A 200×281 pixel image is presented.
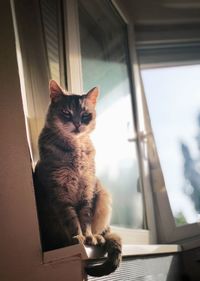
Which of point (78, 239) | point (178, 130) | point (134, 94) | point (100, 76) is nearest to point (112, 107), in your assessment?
point (100, 76)

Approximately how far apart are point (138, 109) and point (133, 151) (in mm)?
243

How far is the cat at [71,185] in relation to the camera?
91cm

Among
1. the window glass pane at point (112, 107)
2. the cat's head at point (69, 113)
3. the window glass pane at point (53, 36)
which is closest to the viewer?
the cat's head at point (69, 113)

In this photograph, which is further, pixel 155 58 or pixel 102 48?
pixel 155 58

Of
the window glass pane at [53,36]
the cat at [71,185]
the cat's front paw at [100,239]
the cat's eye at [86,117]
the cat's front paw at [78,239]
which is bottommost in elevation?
the cat's front paw at [100,239]

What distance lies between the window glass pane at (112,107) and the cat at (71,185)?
0.30 metres

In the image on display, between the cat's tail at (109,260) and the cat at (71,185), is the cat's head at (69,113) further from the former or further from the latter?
the cat's tail at (109,260)

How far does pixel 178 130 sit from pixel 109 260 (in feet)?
3.90

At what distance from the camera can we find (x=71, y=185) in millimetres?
970

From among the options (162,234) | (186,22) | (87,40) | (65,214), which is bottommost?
(162,234)

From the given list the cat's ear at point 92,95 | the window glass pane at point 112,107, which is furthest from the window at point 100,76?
the cat's ear at point 92,95

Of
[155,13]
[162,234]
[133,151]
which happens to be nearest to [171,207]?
[162,234]

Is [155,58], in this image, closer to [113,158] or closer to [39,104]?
[113,158]

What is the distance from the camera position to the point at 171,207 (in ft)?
5.98
